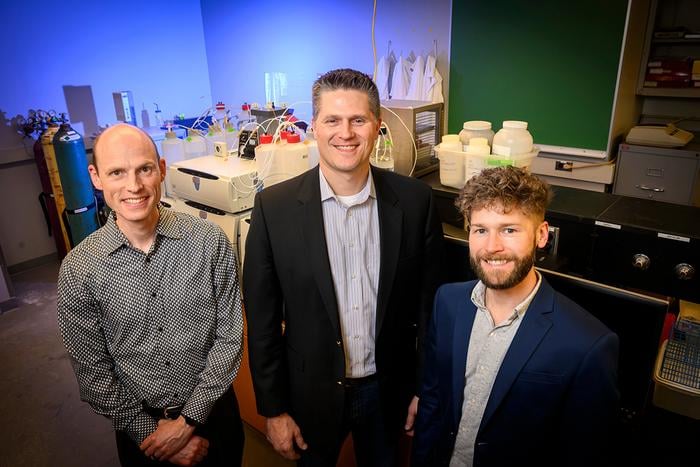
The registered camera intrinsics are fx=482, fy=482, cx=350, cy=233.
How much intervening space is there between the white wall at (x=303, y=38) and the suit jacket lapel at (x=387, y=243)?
282 centimetres

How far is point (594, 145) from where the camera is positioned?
11.0 ft

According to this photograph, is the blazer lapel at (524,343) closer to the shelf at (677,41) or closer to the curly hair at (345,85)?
the curly hair at (345,85)

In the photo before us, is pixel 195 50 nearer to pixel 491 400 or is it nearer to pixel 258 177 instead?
pixel 258 177

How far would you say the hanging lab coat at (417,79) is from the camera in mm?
3861

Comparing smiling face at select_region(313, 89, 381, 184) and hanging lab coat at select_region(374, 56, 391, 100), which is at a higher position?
hanging lab coat at select_region(374, 56, 391, 100)

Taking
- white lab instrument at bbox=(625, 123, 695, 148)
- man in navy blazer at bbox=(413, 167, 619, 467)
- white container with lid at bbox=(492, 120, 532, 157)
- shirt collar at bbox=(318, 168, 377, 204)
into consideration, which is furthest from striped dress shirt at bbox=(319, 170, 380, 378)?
white lab instrument at bbox=(625, 123, 695, 148)

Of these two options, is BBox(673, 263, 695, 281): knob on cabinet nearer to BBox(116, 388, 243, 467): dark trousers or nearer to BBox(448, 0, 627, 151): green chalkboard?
BBox(116, 388, 243, 467): dark trousers

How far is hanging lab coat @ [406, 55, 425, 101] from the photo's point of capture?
3.86m

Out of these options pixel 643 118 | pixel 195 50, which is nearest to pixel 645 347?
pixel 643 118

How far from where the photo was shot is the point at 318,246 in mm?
1278

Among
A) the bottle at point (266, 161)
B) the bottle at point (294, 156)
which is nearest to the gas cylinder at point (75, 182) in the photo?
the bottle at point (266, 161)

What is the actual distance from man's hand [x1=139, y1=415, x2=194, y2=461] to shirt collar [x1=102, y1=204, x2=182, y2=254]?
490 millimetres

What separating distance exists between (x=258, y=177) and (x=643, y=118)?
125 inches

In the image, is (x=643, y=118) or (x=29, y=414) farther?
(x=643, y=118)
